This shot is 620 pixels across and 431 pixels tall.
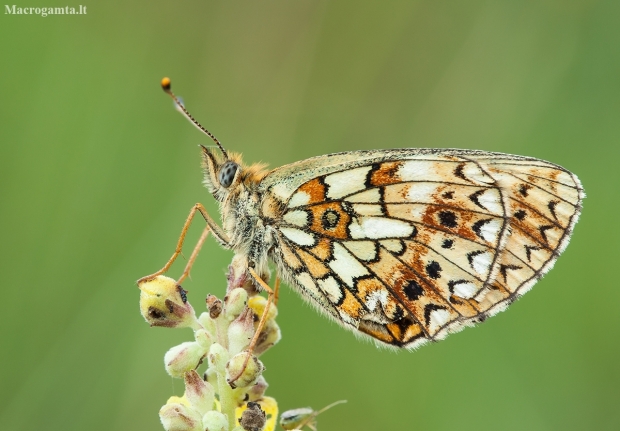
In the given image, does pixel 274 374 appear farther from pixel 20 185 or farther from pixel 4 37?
pixel 4 37

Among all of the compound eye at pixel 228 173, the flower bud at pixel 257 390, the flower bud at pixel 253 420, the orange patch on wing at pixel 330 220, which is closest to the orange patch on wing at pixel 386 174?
the orange patch on wing at pixel 330 220

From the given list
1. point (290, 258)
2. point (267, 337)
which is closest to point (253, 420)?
point (267, 337)

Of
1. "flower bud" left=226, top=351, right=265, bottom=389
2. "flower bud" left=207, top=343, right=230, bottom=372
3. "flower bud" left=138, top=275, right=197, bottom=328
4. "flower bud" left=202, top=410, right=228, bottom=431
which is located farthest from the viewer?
"flower bud" left=138, top=275, right=197, bottom=328

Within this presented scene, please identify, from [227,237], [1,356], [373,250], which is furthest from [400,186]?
[1,356]

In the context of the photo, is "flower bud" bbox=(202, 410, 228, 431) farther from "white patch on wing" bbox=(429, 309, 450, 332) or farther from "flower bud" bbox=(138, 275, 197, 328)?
"white patch on wing" bbox=(429, 309, 450, 332)

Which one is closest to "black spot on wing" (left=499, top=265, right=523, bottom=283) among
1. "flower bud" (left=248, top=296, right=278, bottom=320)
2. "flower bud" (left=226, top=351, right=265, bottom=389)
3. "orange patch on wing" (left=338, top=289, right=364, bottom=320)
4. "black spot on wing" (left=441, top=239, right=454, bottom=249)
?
"black spot on wing" (left=441, top=239, right=454, bottom=249)

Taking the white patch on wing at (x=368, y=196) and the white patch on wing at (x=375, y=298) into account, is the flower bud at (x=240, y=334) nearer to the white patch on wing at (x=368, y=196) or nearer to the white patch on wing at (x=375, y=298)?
the white patch on wing at (x=375, y=298)

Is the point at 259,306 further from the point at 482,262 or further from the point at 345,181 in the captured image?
the point at 482,262
